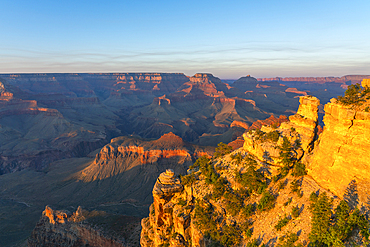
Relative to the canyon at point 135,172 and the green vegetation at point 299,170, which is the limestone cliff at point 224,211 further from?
the green vegetation at point 299,170

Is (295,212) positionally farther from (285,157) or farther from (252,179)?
(285,157)

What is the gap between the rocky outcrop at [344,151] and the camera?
24.4 metres

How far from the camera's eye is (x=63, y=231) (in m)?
60.5

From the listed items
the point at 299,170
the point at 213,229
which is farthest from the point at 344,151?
the point at 213,229

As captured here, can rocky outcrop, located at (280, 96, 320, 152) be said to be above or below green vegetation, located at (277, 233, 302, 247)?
above

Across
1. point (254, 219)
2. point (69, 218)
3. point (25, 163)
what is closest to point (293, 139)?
point (254, 219)

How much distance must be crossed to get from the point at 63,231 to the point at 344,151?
2671 inches

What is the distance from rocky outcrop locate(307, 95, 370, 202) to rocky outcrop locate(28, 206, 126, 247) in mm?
53470

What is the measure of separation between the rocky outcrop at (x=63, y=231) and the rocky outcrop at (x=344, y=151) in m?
53.5

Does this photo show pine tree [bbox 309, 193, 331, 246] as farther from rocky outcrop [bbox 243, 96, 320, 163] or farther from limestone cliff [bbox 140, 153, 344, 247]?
rocky outcrop [bbox 243, 96, 320, 163]

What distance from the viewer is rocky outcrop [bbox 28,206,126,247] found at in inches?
2256

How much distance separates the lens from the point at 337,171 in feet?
86.3

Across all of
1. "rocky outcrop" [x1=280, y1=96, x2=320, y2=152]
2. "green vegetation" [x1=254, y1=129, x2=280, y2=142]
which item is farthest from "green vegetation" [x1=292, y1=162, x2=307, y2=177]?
"green vegetation" [x1=254, y1=129, x2=280, y2=142]

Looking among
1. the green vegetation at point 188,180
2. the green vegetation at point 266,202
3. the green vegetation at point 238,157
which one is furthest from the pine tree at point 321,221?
the green vegetation at point 188,180
